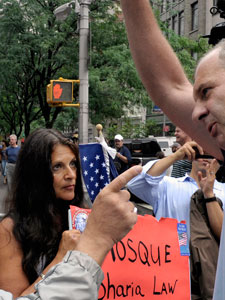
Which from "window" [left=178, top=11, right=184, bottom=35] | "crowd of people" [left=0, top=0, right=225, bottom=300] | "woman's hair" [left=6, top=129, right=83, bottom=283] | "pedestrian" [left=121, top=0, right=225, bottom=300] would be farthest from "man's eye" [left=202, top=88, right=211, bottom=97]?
"window" [left=178, top=11, right=184, bottom=35]

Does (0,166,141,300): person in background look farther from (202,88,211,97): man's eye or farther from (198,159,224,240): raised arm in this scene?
(198,159,224,240): raised arm

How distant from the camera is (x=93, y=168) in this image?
4.03 m

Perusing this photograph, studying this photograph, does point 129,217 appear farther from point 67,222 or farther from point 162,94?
point 67,222

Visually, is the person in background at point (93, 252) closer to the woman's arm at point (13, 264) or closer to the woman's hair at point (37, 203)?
the woman's arm at point (13, 264)

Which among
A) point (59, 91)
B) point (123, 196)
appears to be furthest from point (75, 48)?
point (123, 196)

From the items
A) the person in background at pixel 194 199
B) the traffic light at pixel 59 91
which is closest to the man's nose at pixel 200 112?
the person in background at pixel 194 199

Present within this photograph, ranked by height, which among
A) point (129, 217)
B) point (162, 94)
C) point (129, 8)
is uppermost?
point (129, 8)

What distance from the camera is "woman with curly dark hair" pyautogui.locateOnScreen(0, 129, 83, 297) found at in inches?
82.3

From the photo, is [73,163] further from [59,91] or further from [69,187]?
[59,91]

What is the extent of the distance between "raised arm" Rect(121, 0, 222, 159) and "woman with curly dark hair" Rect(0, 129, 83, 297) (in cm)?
79

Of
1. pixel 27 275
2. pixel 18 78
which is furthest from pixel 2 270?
pixel 18 78

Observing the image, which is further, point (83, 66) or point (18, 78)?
point (18, 78)

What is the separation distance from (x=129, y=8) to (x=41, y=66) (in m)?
17.2

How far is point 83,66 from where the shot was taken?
11250 millimetres
